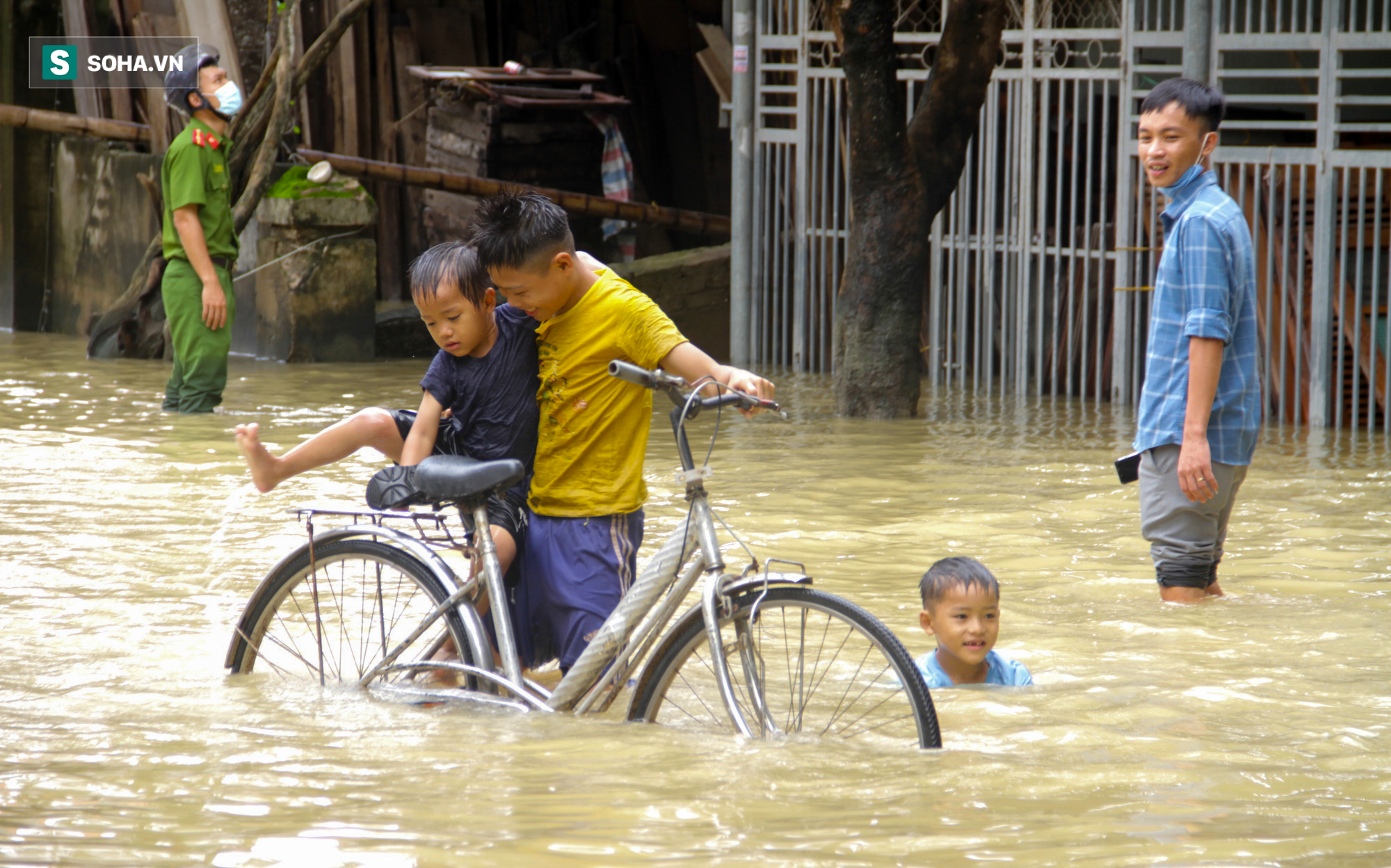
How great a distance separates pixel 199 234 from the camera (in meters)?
9.12

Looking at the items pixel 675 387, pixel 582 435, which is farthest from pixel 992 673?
pixel 675 387

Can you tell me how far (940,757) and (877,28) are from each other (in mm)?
6515

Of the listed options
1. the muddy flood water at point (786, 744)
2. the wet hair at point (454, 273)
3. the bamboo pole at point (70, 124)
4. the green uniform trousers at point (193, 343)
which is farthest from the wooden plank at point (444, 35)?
the wet hair at point (454, 273)

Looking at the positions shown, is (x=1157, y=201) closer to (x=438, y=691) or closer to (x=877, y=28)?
(x=877, y=28)

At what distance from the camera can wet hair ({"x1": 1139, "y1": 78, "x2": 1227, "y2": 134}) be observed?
500 cm

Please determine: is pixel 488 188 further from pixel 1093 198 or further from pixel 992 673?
pixel 992 673

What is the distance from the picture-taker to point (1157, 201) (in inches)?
418

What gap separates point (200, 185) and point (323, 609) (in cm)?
499

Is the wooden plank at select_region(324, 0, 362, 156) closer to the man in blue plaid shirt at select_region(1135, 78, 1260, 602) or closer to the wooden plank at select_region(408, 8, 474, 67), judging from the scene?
the wooden plank at select_region(408, 8, 474, 67)

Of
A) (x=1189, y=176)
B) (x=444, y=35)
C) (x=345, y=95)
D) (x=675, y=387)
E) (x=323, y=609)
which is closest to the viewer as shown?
(x=675, y=387)

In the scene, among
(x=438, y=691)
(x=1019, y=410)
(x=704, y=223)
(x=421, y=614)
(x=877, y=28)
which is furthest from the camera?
(x=704, y=223)

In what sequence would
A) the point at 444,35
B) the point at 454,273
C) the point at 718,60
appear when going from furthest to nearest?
1. the point at 444,35
2. the point at 718,60
3. the point at 454,273

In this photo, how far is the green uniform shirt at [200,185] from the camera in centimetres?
899

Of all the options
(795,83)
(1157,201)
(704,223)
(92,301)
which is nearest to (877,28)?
(1157,201)
